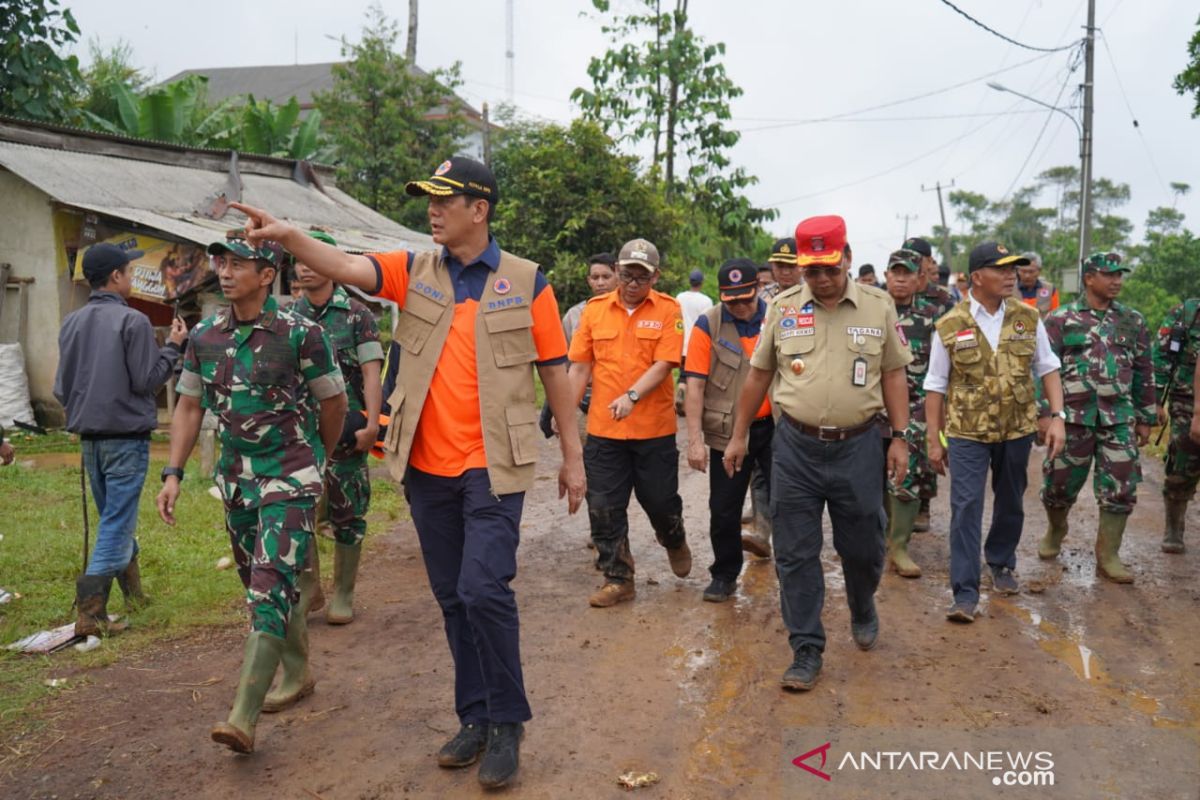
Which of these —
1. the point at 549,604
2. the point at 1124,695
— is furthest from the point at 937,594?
the point at 549,604

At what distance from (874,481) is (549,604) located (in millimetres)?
2325

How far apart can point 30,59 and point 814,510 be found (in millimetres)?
14932

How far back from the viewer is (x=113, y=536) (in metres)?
5.77

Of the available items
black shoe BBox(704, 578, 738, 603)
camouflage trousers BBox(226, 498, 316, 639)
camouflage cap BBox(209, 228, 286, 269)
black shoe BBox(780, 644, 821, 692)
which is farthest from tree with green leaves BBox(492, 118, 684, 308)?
camouflage trousers BBox(226, 498, 316, 639)

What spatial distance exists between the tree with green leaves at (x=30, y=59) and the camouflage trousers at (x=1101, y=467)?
15.1 meters

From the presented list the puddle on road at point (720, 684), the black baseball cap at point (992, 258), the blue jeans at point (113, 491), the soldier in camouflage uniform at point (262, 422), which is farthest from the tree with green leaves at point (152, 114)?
the black baseball cap at point (992, 258)

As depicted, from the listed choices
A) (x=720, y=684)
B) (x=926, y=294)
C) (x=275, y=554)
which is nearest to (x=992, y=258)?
(x=926, y=294)

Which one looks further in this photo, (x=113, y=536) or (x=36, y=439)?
(x=36, y=439)

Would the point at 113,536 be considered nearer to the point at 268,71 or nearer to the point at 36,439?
the point at 36,439

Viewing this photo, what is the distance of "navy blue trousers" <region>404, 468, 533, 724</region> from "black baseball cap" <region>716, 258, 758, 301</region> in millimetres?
2892

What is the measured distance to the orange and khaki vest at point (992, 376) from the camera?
6113mm

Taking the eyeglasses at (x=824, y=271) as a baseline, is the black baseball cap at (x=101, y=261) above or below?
above

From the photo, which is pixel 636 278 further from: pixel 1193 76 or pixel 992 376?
pixel 1193 76

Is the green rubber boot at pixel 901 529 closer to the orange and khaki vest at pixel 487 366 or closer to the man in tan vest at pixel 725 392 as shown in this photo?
the man in tan vest at pixel 725 392
